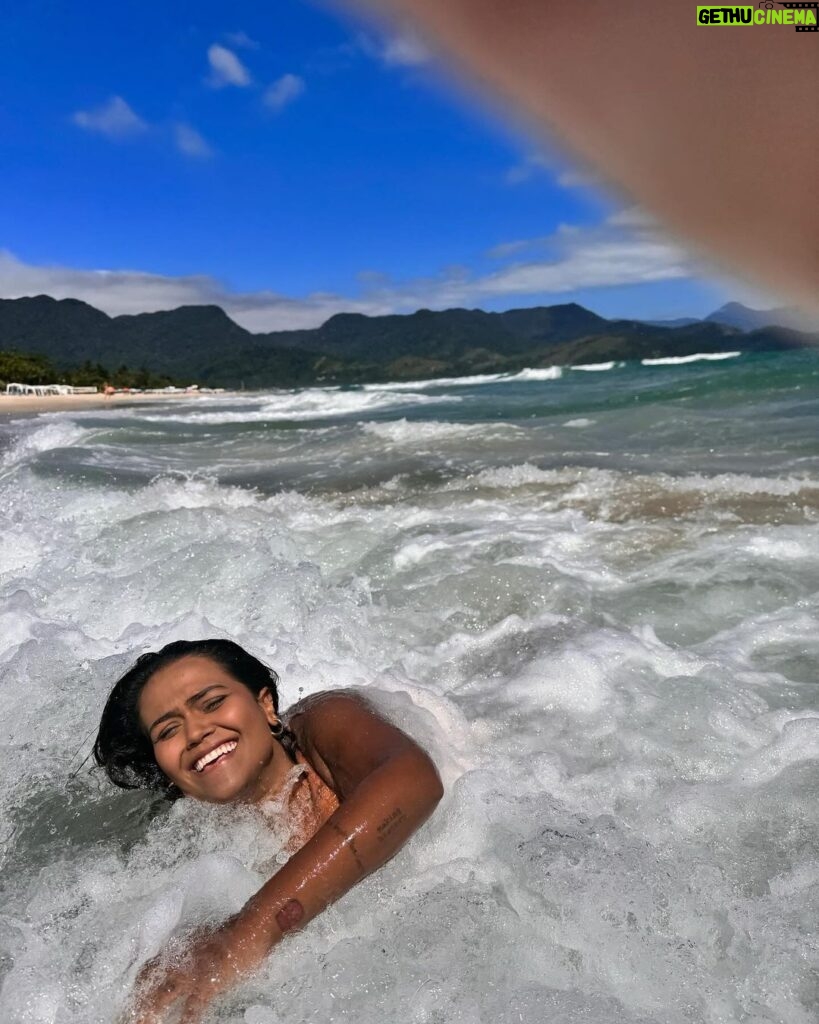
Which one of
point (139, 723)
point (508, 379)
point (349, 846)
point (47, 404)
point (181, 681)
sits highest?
point (47, 404)

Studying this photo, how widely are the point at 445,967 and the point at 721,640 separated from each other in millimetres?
2132

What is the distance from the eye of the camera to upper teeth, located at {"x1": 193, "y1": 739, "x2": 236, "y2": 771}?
1.87 metres

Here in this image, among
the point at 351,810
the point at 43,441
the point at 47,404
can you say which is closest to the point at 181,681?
the point at 351,810

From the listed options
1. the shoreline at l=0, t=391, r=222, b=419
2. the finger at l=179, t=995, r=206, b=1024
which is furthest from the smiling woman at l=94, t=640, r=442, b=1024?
the shoreline at l=0, t=391, r=222, b=419

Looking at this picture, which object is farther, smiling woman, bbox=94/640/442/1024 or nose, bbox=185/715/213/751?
nose, bbox=185/715/213/751

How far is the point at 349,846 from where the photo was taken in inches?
64.0

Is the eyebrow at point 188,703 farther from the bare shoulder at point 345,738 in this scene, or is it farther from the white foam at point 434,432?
the white foam at point 434,432

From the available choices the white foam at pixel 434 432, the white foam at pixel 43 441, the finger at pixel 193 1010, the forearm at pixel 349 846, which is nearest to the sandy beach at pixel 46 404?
the white foam at pixel 43 441

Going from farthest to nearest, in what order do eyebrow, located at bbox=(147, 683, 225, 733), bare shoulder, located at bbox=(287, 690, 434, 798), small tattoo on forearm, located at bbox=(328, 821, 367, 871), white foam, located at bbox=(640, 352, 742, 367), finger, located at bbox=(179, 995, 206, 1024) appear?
white foam, located at bbox=(640, 352, 742, 367)
eyebrow, located at bbox=(147, 683, 225, 733)
bare shoulder, located at bbox=(287, 690, 434, 798)
small tattoo on forearm, located at bbox=(328, 821, 367, 871)
finger, located at bbox=(179, 995, 206, 1024)

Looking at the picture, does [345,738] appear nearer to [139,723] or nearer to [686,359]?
[139,723]

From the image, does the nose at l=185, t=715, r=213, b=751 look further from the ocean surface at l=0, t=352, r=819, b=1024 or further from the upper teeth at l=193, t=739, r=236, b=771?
the ocean surface at l=0, t=352, r=819, b=1024

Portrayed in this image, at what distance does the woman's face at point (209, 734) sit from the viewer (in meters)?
1.87

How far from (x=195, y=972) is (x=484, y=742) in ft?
3.87

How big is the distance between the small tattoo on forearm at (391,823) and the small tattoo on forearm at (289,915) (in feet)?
0.73
